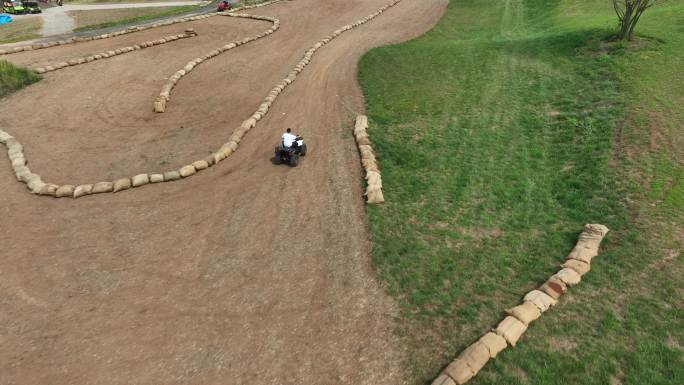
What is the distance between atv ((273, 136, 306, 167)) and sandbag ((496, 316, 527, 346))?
10.7m

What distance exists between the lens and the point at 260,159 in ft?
59.2

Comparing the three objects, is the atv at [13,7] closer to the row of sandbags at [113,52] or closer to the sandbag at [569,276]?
the row of sandbags at [113,52]

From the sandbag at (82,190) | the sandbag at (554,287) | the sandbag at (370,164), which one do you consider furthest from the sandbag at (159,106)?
the sandbag at (554,287)

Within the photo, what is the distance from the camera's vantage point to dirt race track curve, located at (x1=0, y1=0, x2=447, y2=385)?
379 inches

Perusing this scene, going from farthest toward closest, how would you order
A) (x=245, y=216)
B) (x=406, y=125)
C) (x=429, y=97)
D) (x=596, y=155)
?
(x=429, y=97) < (x=406, y=125) < (x=596, y=155) < (x=245, y=216)

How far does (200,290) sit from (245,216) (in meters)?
3.60

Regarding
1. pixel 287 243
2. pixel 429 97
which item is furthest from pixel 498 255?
pixel 429 97

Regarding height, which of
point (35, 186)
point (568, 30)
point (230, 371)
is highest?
point (568, 30)

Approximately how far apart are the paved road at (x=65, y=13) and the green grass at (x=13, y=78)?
22.1m

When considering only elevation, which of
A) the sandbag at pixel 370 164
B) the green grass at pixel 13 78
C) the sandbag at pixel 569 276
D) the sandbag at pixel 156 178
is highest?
the green grass at pixel 13 78

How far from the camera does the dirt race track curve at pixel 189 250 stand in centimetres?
962

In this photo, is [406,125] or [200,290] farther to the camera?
[406,125]

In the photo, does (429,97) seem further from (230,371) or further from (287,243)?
(230,371)

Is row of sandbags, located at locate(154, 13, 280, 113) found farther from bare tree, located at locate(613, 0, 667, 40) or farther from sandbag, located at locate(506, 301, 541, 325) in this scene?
bare tree, located at locate(613, 0, 667, 40)
